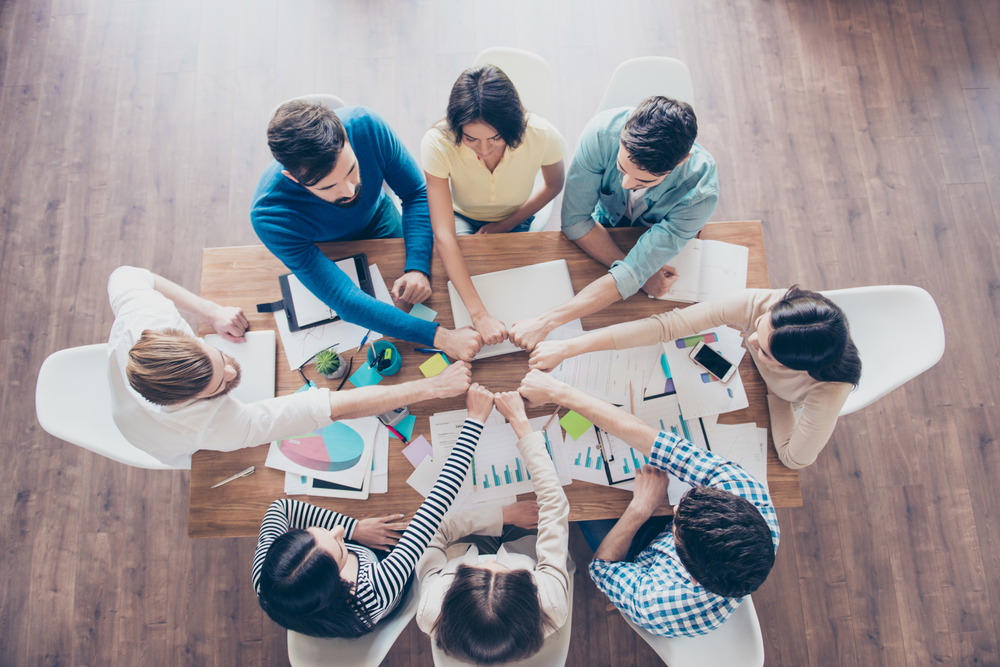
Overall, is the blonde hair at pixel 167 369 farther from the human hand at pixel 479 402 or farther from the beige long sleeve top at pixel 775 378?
the beige long sleeve top at pixel 775 378

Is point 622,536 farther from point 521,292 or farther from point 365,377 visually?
point 365,377

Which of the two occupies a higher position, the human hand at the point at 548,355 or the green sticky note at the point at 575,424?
the human hand at the point at 548,355

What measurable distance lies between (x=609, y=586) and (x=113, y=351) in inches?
63.9

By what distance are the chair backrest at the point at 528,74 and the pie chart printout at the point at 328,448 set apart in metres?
1.26

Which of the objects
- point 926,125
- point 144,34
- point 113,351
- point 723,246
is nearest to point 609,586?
point 723,246

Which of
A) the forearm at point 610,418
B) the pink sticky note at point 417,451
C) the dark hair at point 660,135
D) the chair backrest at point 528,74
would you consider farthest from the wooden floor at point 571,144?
the dark hair at point 660,135

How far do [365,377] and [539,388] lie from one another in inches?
21.6

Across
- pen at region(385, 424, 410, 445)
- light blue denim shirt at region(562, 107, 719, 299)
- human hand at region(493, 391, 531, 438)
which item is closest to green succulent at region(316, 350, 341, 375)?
pen at region(385, 424, 410, 445)

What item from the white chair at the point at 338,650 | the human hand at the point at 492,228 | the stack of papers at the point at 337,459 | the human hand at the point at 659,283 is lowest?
the white chair at the point at 338,650

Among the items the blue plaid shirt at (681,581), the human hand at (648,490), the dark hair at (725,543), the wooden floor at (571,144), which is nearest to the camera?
the dark hair at (725,543)

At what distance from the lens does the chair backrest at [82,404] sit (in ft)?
5.07

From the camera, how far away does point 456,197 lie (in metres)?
1.76

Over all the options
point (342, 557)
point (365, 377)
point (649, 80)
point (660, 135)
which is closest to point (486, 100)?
point (660, 135)

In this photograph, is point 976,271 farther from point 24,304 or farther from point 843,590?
point 24,304
